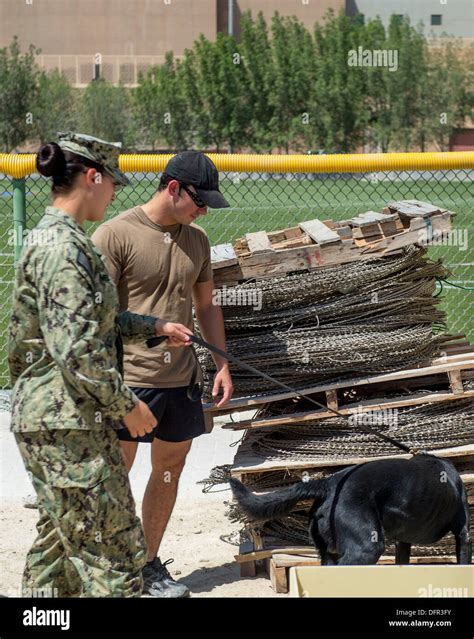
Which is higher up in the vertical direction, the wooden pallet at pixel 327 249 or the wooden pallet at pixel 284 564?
the wooden pallet at pixel 327 249

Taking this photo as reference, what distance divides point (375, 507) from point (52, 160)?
202cm

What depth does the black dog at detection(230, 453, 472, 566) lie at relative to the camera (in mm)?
4398

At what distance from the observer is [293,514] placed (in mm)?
5145

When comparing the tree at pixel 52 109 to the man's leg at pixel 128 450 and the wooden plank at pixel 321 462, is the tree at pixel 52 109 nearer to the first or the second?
the wooden plank at pixel 321 462

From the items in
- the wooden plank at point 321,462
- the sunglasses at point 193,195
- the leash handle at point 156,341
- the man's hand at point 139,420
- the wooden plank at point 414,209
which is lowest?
the wooden plank at point 321,462

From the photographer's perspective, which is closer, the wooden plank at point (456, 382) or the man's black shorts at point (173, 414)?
the man's black shorts at point (173, 414)

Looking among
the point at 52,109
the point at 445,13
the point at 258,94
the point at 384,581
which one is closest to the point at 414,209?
the point at 384,581

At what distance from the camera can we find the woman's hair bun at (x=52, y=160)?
347cm

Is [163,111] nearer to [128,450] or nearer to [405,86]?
[405,86]

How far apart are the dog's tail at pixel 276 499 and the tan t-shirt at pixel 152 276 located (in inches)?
22.8

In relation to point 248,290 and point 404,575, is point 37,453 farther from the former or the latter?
point 248,290

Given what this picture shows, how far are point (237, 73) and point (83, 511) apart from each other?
49270 millimetres

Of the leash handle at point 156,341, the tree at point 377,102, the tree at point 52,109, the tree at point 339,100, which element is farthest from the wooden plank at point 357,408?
the tree at point 52,109
